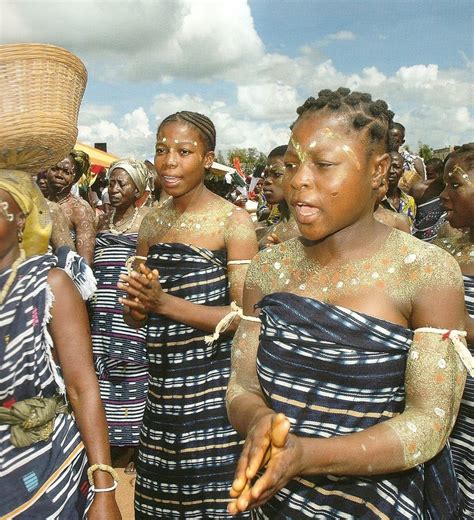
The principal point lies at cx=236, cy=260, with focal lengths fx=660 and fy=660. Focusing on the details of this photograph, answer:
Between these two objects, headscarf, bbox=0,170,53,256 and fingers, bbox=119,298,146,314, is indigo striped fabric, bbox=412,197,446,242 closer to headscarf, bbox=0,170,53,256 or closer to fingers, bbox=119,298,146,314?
fingers, bbox=119,298,146,314

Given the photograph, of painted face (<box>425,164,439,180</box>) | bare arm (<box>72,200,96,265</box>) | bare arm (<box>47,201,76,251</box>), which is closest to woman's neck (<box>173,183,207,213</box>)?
bare arm (<box>47,201,76,251</box>)

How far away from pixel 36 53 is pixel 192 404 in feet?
6.04

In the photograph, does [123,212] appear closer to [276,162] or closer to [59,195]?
[59,195]

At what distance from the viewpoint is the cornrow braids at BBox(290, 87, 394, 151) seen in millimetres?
1852

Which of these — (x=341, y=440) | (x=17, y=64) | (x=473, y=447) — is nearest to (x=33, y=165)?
(x=17, y=64)

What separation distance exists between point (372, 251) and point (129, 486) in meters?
3.95

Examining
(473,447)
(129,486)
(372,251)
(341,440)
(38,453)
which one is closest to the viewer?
(341,440)

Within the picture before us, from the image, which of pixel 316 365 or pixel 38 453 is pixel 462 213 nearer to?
pixel 316 365

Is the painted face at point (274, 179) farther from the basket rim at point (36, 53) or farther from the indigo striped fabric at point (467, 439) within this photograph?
the basket rim at point (36, 53)

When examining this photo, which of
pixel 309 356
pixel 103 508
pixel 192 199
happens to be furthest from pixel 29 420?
pixel 192 199

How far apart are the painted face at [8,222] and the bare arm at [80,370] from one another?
16 cm

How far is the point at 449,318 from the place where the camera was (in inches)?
67.4

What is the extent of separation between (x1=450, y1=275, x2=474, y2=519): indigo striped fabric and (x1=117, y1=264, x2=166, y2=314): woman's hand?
152cm

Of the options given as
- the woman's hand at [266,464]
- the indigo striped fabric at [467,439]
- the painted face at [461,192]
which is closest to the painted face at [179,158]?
the painted face at [461,192]
